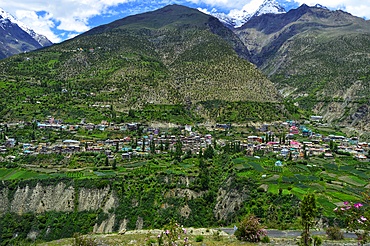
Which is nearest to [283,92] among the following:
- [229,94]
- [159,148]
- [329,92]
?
[329,92]

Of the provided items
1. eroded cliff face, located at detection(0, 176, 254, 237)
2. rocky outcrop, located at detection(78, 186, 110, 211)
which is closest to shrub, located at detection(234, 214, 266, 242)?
eroded cliff face, located at detection(0, 176, 254, 237)

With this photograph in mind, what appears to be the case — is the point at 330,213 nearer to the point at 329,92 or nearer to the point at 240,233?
the point at 240,233

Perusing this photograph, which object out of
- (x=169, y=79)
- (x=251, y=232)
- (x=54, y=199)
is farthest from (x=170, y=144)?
(x=251, y=232)

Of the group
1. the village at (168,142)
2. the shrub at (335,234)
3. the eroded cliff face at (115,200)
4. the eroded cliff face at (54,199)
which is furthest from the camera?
the village at (168,142)

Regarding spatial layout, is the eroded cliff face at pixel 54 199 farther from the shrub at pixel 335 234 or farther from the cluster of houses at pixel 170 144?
the shrub at pixel 335 234

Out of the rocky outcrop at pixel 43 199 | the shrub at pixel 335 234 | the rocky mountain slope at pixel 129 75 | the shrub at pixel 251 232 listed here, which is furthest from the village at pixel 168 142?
the shrub at pixel 251 232

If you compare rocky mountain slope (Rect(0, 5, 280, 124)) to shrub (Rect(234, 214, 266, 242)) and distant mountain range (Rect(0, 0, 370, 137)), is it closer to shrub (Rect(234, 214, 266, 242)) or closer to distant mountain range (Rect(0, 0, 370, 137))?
distant mountain range (Rect(0, 0, 370, 137))

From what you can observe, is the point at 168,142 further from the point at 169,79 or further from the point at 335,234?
the point at 335,234
